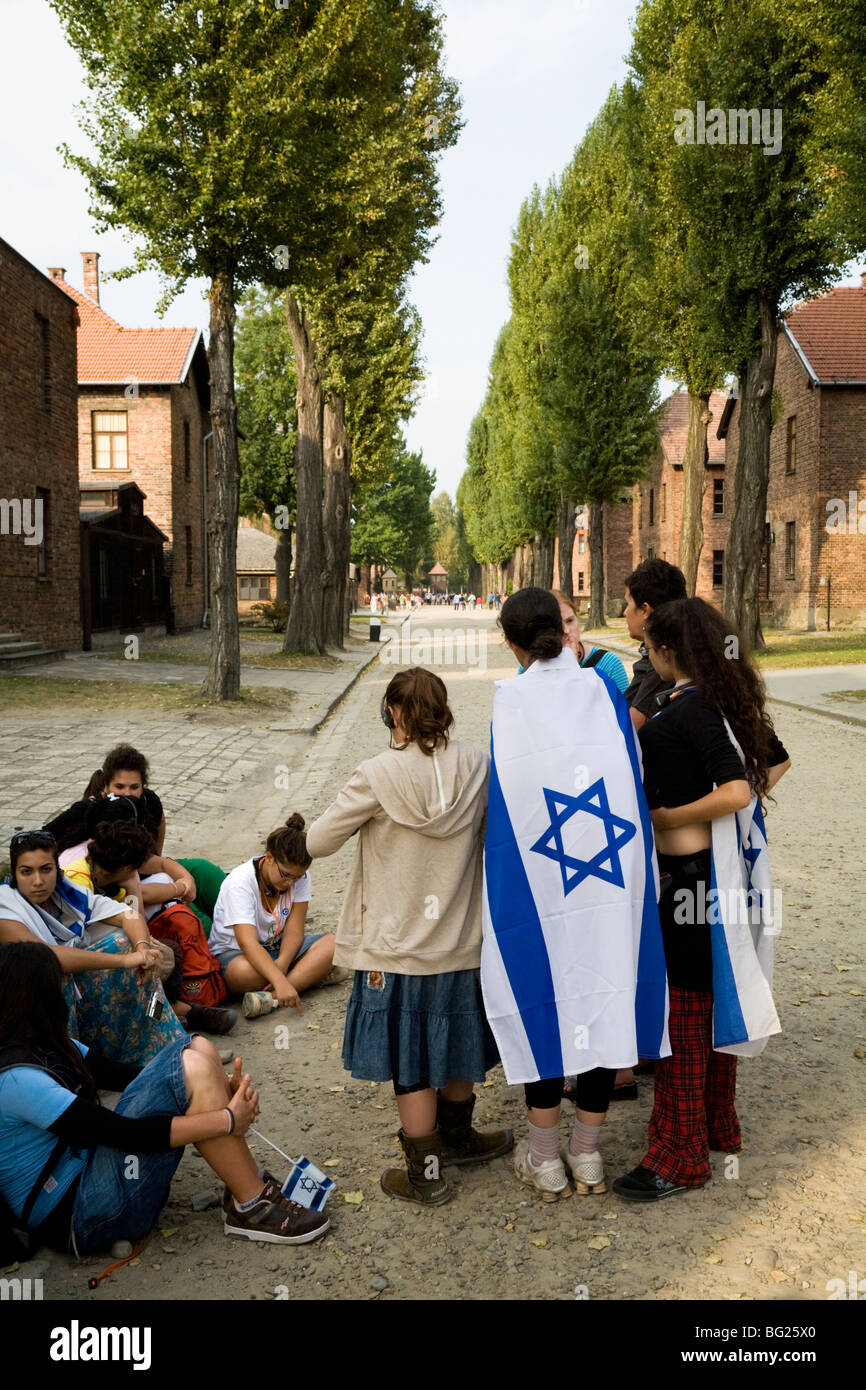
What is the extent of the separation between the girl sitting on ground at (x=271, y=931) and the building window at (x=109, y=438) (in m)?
31.2

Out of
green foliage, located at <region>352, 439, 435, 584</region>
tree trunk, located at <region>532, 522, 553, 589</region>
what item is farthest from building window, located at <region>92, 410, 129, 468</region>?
green foliage, located at <region>352, 439, 435, 584</region>

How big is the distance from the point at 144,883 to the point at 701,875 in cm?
276

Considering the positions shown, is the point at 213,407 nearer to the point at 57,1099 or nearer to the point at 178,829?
the point at 178,829

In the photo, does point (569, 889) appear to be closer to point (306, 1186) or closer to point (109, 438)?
point (306, 1186)

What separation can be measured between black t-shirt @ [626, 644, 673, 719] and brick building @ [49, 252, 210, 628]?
30270 millimetres

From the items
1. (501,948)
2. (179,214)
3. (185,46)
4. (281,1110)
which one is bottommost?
(281,1110)

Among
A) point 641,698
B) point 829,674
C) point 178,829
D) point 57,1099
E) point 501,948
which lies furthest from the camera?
point 829,674

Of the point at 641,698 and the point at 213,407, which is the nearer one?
the point at 641,698

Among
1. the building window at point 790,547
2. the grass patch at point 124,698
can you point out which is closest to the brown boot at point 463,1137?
the grass patch at point 124,698

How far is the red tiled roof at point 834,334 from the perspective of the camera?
3325cm
